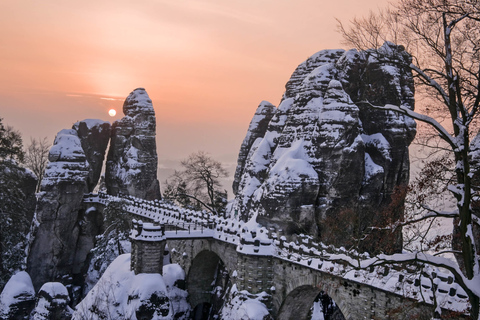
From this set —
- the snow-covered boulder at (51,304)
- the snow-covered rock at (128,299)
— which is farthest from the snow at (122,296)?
the snow-covered boulder at (51,304)

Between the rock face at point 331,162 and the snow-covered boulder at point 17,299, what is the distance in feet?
52.4

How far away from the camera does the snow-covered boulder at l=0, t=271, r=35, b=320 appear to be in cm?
2626

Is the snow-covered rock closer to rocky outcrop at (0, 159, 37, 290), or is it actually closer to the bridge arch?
the bridge arch

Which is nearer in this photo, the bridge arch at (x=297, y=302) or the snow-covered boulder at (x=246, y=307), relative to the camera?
the snow-covered boulder at (x=246, y=307)

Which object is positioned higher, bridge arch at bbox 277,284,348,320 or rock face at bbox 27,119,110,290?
rock face at bbox 27,119,110,290

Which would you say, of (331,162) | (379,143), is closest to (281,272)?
(331,162)

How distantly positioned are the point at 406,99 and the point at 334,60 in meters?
7.50

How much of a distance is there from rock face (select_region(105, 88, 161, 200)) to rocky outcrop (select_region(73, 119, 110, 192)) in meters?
1.01

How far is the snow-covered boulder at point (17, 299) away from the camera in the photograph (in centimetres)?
2626

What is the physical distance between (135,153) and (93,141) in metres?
6.53

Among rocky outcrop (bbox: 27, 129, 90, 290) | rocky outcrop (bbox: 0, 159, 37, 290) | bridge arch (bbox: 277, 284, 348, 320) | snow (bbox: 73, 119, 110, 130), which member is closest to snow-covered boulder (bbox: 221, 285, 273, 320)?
bridge arch (bbox: 277, 284, 348, 320)

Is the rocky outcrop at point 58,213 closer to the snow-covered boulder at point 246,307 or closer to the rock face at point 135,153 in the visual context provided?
the rock face at point 135,153

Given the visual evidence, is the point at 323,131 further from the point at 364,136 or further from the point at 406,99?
the point at 406,99

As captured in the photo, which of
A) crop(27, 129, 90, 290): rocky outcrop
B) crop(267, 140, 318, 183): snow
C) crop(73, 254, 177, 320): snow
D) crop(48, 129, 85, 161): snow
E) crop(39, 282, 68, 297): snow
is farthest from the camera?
crop(48, 129, 85, 161): snow
